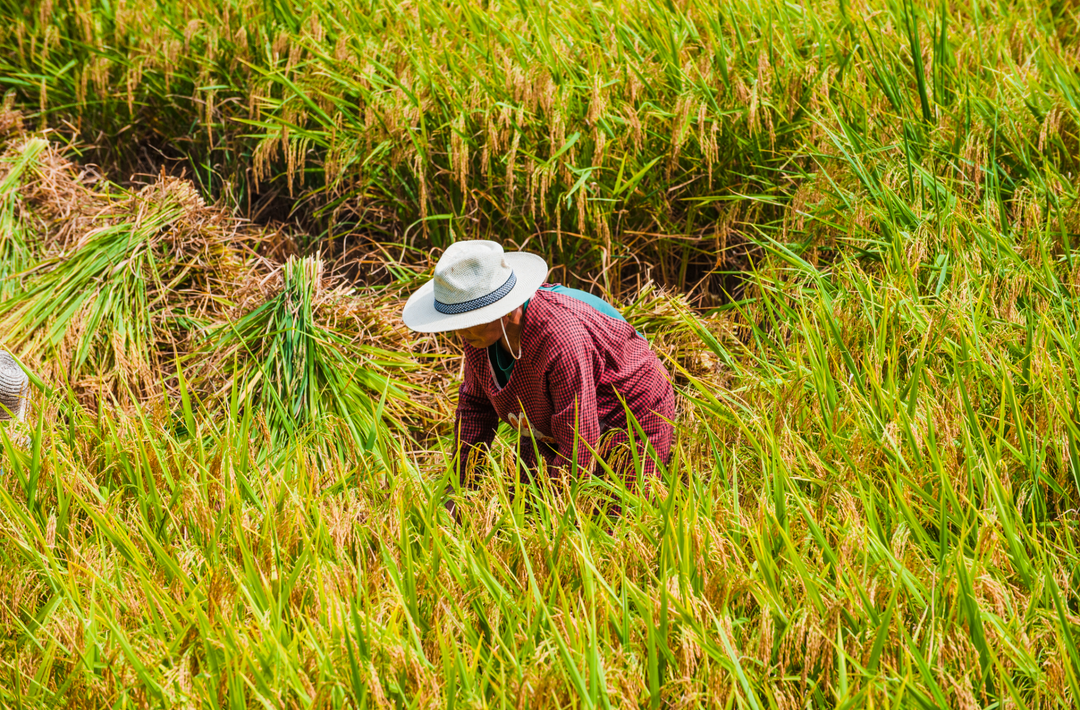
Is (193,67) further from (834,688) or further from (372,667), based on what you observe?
(834,688)

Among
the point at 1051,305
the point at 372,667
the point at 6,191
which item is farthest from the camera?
the point at 6,191

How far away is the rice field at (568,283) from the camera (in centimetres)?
134

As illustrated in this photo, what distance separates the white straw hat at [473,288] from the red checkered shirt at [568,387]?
0.08 metres

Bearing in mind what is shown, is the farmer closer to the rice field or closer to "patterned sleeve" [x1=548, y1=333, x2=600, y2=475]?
"patterned sleeve" [x1=548, y1=333, x2=600, y2=475]

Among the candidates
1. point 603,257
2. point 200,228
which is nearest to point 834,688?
point 603,257

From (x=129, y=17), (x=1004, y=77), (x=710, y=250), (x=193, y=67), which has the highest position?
(x=129, y=17)

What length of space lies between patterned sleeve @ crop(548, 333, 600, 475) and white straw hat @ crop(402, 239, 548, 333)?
0.52ft

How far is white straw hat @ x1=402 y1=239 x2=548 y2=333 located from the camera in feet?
6.10

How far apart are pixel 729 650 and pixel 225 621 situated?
0.81 m

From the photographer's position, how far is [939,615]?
1331 millimetres

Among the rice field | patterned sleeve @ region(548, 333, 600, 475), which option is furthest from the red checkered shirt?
the rice field

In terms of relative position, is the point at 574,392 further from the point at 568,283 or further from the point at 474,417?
the point at 568,283

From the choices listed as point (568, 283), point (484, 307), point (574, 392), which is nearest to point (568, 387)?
point (574, 392)

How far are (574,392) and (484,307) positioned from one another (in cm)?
29
